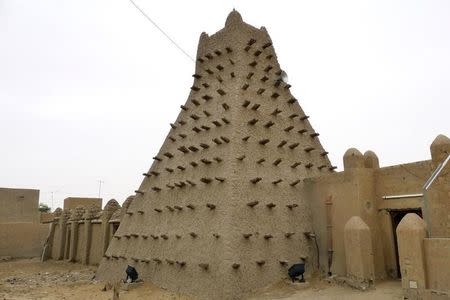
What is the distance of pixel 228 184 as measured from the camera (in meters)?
12.0

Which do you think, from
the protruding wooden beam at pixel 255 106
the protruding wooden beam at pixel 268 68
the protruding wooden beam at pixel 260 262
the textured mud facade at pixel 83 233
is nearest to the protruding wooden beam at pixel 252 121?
the protruding wooden beam at pixel 255 106

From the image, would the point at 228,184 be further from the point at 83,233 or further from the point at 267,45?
the point at 83,233

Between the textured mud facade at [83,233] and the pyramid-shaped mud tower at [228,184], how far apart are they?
A: 345 centimetres

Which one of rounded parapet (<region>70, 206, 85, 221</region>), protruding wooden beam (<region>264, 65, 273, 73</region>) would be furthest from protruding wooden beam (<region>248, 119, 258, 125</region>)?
rounded parapet (<region>70, 206, 85, 221</region>)

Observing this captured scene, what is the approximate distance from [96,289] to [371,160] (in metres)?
9.54

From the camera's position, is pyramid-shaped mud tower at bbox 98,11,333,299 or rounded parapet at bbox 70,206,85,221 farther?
rounded parapet at bbox 70,206,85,221

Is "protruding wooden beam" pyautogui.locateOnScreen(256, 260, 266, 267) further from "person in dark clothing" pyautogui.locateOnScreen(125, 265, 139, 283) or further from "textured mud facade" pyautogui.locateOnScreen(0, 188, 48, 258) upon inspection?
"textured mud facade" pyautogui.locateOnScreen(0, 188, 48, 258)

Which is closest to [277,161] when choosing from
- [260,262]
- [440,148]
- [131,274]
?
[260,262]

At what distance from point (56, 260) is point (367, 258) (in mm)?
19578

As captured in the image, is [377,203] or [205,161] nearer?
[377,203]

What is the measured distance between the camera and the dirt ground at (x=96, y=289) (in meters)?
9.90

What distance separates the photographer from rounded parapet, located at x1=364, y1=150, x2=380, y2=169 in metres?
12.3

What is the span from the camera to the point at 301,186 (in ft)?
44.0

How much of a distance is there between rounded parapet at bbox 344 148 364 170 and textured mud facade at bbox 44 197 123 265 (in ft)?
33.5
